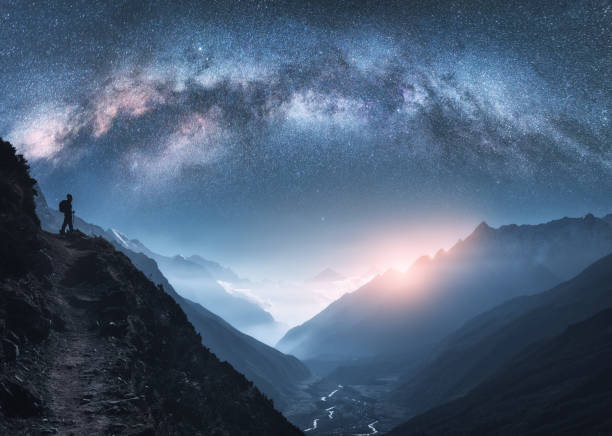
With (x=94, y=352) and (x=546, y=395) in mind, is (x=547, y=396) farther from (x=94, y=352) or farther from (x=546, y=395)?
(x=94, y=352)

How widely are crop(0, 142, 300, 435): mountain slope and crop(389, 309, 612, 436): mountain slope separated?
9192 centimetres

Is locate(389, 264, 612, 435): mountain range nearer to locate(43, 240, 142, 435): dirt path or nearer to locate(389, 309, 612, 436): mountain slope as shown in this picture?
locate(389, 309, 612, 436): mountain slope

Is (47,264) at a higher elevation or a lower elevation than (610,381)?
higher

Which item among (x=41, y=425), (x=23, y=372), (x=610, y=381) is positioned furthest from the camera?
(x=610, y=381)

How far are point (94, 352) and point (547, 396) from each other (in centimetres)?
14511

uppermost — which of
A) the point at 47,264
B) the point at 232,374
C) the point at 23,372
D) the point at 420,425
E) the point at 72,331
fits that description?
the point at 47,264

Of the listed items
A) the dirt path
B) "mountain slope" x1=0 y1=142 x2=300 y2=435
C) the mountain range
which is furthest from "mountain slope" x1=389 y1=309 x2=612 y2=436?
the dirt path

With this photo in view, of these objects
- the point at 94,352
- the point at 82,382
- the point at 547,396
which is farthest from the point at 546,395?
the point at 82,382

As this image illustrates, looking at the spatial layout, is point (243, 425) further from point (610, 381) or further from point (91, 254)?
point (610, 381)

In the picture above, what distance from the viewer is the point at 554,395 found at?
12081 centimetres

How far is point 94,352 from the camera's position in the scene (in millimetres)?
24375

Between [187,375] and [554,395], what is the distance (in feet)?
441

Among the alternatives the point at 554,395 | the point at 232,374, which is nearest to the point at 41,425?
the point at 232,374

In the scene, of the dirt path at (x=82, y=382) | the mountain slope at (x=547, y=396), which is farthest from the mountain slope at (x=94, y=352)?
the mountain slope at (x=547, y=396)
